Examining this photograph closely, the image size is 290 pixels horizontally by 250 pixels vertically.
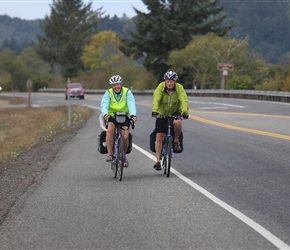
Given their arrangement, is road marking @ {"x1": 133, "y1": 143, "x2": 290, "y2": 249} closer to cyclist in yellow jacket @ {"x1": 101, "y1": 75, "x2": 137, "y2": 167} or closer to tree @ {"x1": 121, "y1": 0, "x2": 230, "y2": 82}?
cyclist in yellow jacket @ {"x1": 101, "y1": 75, "x2": 137, "y2": 167}

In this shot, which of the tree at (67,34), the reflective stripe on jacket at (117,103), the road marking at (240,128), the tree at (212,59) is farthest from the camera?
the tree at (67,34)

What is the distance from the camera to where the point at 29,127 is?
122 feet

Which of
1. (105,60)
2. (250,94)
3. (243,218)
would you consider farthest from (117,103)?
(105,60)

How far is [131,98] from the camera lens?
1265 centimetres

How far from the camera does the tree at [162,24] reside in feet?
251

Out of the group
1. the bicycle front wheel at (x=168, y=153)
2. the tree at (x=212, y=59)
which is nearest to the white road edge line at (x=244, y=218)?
the bicycle front wheel at (x=168, y=153)

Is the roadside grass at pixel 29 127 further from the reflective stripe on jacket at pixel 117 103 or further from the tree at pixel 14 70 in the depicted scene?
the tree at pixel 14 70

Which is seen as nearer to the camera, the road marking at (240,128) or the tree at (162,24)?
the road marking at (240,128)

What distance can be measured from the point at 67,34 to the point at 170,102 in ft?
324

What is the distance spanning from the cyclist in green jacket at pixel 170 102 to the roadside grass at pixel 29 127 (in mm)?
7276

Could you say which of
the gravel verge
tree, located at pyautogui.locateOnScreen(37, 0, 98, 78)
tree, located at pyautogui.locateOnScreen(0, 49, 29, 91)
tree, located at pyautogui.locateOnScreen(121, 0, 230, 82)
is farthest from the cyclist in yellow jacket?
tree, located at pyautogui.locateOnScreen(0, 49, 29, 91)

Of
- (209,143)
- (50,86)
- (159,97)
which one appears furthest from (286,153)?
(50,86)

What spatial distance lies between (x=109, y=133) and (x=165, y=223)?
15.2 ft

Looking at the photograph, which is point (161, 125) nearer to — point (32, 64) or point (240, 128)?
point (240, 128)
